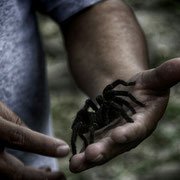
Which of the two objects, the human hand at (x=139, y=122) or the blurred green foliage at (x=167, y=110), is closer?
the human hand at (x=139, y=122)

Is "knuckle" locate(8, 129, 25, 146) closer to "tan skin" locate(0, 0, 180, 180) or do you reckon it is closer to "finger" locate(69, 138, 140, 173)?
"tan skin" locate(0, 0, 180, 180)

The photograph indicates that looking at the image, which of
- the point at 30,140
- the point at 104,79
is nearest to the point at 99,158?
the point at 30,140

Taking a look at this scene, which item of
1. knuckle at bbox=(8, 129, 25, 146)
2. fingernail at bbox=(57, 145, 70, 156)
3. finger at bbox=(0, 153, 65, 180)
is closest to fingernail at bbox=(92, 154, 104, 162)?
fingernail at bbox=(57, 145, 70, 156)

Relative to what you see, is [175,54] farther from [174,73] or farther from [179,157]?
[174,73]

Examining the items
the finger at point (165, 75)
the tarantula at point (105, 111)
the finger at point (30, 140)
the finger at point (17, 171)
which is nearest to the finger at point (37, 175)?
the finger at point (17, 171)

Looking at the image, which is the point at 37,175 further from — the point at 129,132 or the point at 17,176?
the point at 129,132

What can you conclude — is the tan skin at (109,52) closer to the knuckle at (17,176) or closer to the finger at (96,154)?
the finger at (96,154)
